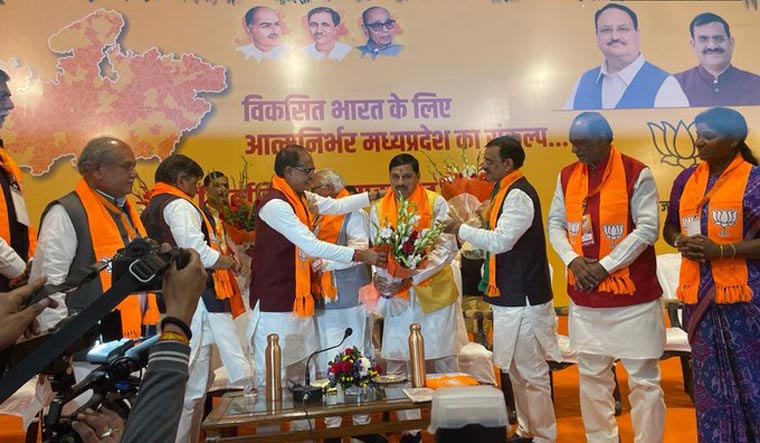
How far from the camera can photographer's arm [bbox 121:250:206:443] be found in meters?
1.05

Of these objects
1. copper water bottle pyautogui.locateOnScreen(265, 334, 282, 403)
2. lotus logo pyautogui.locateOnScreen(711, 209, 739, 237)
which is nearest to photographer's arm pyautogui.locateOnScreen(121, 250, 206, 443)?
copper water bottle pyautogui.locateOnScreen(265, 334, 282, 403)

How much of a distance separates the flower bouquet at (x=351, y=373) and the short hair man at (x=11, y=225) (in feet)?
4.99

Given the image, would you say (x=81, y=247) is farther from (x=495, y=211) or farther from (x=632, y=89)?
(x=632, y=89)

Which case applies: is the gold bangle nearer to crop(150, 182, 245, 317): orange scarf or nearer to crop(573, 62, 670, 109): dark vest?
crop(150, 182, 245, 317): orange scarf

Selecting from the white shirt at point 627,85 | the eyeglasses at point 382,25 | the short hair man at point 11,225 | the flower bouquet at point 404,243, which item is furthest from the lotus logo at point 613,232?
the eyeglasses at point 382,25

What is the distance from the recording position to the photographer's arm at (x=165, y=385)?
1048 millimetres

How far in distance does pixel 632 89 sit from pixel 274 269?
11.4 feet

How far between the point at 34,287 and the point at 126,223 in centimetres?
140

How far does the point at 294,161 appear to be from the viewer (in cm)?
346

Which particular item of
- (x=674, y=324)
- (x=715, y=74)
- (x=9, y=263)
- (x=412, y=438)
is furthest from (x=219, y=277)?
(x=715, y=74)

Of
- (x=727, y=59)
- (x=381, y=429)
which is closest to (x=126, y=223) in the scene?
(x=381, y=429)

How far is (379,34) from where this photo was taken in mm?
5457

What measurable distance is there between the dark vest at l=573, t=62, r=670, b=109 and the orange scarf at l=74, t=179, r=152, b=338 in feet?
12.2

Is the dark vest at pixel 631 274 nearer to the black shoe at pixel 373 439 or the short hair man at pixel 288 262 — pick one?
the short hair man at pixel 288 262
